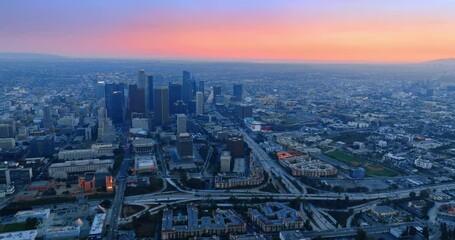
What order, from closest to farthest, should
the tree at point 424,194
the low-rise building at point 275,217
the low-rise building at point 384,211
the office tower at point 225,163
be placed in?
the low-rise building at point 275,217 < the low-rise building at point 384,211 < the tree at point 424,194 < the office tower at point 225,163

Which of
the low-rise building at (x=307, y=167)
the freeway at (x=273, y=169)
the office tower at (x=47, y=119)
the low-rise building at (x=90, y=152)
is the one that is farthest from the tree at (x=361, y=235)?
the office tower at (x=47, y=119)

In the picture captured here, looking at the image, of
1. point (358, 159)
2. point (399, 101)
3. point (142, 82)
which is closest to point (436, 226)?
point (358, 159)

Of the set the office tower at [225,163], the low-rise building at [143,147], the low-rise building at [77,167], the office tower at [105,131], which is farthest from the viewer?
the office tower at [105,131]

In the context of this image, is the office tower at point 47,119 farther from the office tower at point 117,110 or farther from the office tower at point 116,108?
the office tower at point 117,110

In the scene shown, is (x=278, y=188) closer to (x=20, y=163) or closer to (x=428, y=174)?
(x=428, y=174)

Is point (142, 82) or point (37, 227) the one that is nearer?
point (37, 227)

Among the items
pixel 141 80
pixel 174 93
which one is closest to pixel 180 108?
pixel 174 93

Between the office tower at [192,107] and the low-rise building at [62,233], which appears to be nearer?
the low-rise building at [62,233]

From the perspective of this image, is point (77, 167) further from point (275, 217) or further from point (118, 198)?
point (275, 217)

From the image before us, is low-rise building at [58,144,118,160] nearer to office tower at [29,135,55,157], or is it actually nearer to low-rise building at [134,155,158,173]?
office tower at [29,135,55,157]
